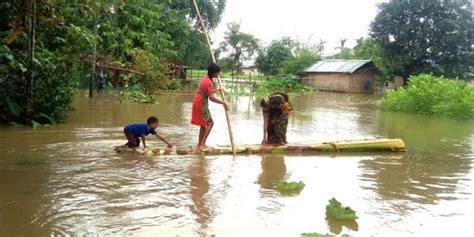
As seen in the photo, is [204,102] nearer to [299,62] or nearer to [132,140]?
[132,140]

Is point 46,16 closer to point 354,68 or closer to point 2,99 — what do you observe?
point 2,99

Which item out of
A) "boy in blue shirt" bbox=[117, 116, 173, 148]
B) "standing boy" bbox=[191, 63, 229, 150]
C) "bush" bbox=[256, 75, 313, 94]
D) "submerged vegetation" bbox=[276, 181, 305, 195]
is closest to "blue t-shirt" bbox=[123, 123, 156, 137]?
"boy in blue shirt" bbox=[117, 116, 173, 148]

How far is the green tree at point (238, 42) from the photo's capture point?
50750mm

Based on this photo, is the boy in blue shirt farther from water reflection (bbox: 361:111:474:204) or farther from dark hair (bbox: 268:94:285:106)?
water reflection (bbox: 361:111:474:204)

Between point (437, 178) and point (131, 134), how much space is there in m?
4.72

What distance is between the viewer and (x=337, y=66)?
39719mm

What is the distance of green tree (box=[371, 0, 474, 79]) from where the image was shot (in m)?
36.0

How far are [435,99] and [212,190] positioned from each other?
647 inches

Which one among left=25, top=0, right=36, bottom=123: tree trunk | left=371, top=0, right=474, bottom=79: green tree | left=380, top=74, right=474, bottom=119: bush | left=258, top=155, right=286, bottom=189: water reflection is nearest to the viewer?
left=258, top=155, right=286, bottom=189: water reflection

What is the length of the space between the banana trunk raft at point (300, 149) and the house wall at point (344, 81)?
98.9ft

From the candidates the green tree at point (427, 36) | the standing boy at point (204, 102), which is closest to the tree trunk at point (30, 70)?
the standing boy at point (204, 102)

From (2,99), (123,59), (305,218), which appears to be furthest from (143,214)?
(123,59)

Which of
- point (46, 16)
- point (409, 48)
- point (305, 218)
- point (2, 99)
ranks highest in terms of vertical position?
point (409, 48)

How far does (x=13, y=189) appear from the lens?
506cm
